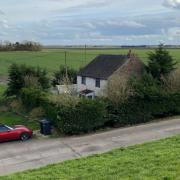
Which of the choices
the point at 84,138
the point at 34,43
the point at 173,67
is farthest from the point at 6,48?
the point at 84,138

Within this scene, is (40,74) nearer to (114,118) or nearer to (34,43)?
(114,118)

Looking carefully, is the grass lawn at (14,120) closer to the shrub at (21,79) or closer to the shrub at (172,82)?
the shrub at (21,79)

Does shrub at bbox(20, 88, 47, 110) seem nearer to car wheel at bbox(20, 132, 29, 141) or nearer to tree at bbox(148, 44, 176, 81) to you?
car wheel at bbox(20, 132, 29, 141)

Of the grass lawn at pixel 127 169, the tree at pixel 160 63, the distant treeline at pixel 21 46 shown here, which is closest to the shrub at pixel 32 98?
the tree at pixel 160 63

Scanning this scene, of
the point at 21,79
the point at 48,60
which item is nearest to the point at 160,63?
the point at 21,79

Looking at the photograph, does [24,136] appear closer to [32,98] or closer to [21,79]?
[32,98]

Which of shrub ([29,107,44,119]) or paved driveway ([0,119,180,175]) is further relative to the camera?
shrub ([29,107,44,119])

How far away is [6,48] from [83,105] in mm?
135459

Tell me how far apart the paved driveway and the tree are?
877cm

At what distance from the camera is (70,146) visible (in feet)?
76.5

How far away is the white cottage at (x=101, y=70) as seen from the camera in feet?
132

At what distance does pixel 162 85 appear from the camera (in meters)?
33.4

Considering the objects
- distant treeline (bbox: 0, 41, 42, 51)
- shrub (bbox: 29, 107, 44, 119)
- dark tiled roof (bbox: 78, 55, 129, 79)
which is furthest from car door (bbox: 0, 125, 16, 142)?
distant treeline (bbox: 0, 41, 42, 51)

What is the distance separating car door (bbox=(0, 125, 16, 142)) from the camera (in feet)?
83.3
